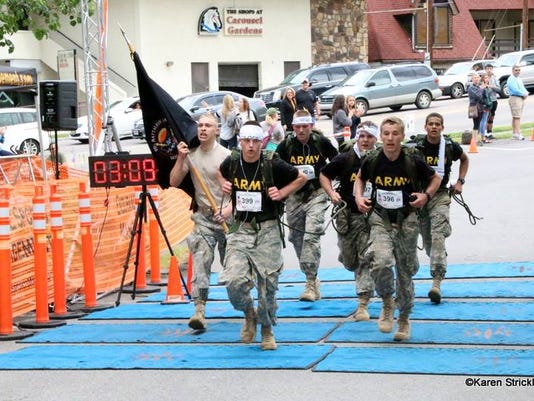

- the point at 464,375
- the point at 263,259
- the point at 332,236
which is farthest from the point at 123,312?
the point at 332,236

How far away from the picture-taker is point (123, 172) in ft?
43.9

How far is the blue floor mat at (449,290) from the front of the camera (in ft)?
40.6

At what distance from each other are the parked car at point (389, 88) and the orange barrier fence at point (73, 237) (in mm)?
24761

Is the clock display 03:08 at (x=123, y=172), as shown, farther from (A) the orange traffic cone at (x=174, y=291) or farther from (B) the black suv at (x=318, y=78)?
(B) the black suv at (x=318, y=78)

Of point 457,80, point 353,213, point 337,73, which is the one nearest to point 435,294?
point 353,213

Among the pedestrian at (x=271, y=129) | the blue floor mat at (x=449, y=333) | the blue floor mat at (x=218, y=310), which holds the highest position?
the pedestrian at (x=271, y=129)

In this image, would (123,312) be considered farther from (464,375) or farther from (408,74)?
(408,74)

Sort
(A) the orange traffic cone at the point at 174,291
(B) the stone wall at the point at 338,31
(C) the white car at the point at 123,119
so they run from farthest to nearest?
(B) the stone wall at the point at 338,31, (C) the white car at the point at 123,119, (A) the orange traffic cone at the point at 174,291

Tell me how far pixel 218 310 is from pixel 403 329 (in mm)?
2739

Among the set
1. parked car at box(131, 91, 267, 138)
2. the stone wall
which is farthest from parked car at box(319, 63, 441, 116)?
the stone wall

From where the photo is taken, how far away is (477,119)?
1171 inches

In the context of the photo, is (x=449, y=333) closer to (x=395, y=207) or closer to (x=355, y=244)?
(x=395, y=207)

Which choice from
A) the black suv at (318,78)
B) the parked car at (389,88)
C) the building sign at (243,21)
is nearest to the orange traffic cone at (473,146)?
the parked car at (389,88)

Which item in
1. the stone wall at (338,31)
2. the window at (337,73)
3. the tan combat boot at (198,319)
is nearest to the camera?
the tan combat boot at (198,319)
